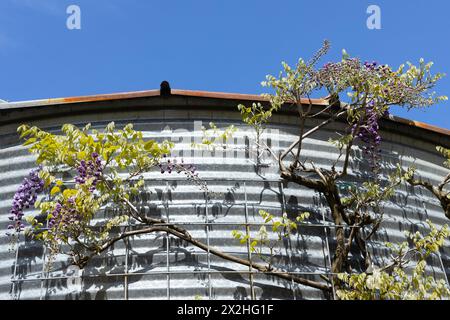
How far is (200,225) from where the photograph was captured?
18.9ft

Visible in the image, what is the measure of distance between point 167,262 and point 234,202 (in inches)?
41.1

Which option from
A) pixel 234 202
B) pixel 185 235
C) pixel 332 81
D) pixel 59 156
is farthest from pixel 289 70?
pixel 59 156

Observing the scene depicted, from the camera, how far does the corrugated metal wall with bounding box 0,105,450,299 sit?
17.7ft

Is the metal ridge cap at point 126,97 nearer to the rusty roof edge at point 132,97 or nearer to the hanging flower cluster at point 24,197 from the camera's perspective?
the rusty roof edge at point 132,97

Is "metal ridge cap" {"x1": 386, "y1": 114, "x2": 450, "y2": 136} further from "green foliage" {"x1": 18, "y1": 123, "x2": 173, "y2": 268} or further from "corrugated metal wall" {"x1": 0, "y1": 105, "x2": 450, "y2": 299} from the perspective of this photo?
"green foliage" {"x1": 18, "y1": 123, "x2": 173, "y2": 268}

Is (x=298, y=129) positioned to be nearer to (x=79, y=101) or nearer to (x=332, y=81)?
(x=332, y=81)

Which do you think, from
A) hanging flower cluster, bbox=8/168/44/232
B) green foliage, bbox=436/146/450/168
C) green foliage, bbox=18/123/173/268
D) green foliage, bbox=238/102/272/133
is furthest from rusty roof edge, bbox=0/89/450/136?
green foliage, bbox=436/146/450/168

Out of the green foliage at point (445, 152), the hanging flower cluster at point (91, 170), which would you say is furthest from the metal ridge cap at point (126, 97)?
the green foliage at point (445, 152)

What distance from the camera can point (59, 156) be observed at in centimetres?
532

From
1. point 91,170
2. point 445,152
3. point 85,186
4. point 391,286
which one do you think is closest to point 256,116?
point 91,170

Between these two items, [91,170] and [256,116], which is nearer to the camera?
[91,170]

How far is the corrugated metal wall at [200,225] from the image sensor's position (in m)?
5.40

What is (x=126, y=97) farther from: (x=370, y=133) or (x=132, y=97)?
(x=370, y=133)

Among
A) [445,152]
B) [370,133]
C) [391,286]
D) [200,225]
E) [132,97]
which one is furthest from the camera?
[445,152]
